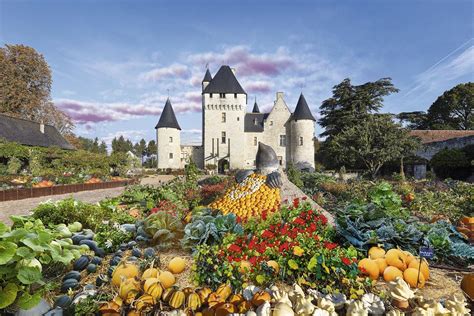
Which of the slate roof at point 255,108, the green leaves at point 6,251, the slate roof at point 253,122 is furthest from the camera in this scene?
the slate roof at point 255,108

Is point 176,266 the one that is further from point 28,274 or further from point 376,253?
point 376,253

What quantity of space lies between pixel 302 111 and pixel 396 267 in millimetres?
35925

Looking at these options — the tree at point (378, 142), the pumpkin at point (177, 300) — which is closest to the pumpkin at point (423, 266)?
the pumpkin at point (177, 300)

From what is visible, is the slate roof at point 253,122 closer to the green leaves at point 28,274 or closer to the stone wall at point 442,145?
the stone wall at point 442,145

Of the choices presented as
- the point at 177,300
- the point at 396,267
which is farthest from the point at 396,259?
the point at 177,300

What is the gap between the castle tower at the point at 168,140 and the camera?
37969 millimetres

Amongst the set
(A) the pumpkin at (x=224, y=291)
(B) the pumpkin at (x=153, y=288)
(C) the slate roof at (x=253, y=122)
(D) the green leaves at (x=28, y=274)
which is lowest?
(A) the pumpkin at (x=224, y=291)

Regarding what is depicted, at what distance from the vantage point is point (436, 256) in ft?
10.6

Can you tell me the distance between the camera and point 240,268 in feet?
8.43

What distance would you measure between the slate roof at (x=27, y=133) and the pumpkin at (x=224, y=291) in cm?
2791

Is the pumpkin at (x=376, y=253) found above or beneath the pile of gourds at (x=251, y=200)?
beneath

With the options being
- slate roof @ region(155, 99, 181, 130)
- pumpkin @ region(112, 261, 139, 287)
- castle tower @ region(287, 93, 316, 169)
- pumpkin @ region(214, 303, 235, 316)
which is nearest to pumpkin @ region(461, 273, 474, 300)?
pumpkin @ region(214, 303, 235, 316)

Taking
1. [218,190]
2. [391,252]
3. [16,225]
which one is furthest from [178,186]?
[391,252]

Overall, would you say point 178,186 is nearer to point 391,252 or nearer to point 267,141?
point 391,252
